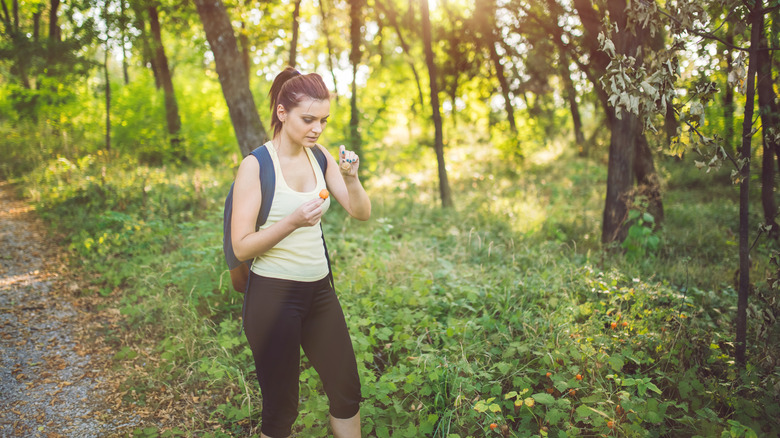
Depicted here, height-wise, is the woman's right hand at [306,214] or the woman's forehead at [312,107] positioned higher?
the woman's forehead at [312,107]

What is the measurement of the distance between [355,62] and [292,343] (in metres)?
8.81

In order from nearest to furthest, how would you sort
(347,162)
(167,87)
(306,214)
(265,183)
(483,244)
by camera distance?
1. (306,214)
2. (265,183)
3. (347,162)
4. (483,244)
5. (167,87)

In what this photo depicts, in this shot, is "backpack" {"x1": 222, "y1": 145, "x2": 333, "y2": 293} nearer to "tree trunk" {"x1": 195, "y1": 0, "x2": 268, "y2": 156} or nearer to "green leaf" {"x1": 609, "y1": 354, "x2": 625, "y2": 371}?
"green leaf" {"x1": 609, "y1": 354, "x2": 625, "y2": 371}

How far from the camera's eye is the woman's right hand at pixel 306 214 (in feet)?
6.64

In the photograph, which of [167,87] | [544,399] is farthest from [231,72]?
[167,87]

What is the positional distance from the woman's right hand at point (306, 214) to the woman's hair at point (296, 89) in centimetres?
56

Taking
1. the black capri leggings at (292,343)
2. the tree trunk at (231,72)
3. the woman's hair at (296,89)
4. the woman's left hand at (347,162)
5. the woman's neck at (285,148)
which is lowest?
the black capri leggings at (292,343)

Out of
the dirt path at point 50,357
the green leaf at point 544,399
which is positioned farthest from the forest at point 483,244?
the dirt path at point 50,357

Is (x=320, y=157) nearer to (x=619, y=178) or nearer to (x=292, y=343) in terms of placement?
(x=292, y=343)

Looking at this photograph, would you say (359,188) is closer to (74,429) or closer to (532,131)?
(74,429)

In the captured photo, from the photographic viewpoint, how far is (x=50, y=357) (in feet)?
13.3

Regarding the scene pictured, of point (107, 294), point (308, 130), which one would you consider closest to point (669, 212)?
point (308, 130)

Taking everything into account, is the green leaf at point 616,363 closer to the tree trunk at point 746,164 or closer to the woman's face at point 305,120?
the tree trunk at point 746,164

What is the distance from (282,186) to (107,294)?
168 inches
